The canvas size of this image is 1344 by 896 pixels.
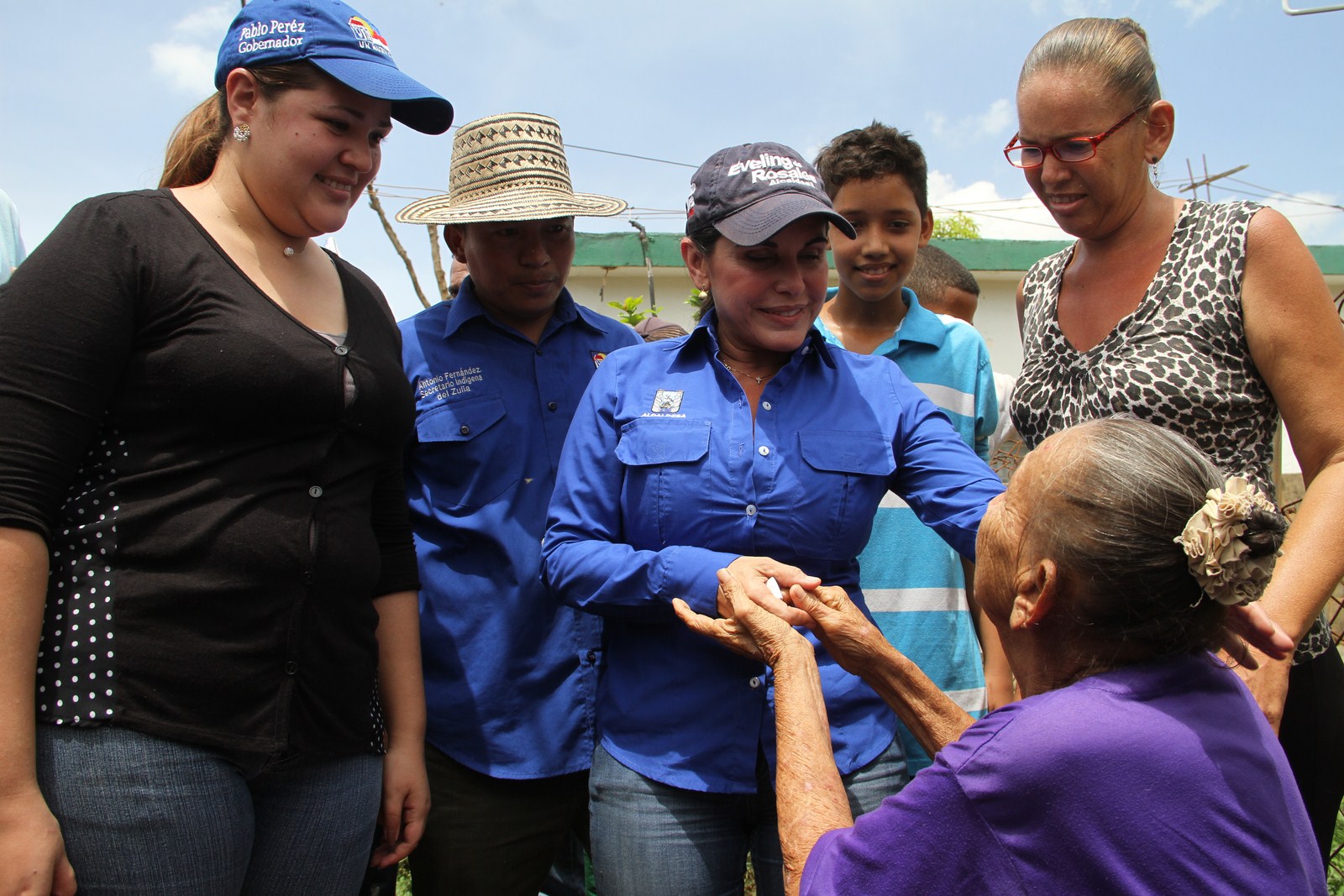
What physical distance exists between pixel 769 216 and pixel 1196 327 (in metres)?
1.00

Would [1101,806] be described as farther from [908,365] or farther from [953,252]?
[953,252]

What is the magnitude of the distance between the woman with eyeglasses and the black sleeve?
2055mm

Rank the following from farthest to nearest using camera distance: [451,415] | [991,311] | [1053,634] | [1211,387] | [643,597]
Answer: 1. [991,311]
2. [451,415]
3. [1211,387]
4. [643,597]
5. [1053,634]

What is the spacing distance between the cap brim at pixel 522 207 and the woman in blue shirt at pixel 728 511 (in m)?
0.61

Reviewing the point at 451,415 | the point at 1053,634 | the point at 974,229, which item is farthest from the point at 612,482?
the point at 974,229

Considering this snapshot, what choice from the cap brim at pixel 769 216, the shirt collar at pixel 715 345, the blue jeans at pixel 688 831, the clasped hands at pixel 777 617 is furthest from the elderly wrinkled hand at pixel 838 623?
the cap brim at pixel 769 216

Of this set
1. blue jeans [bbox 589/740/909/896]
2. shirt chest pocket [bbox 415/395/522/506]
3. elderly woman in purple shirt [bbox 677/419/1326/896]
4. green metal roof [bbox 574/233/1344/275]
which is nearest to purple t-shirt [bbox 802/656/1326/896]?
elderly woman in purple shirt [bbox 677/419/1326/896]

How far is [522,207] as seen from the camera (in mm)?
2822

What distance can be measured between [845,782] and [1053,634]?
2.14 ft

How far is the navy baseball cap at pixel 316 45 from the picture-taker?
6.62 feet

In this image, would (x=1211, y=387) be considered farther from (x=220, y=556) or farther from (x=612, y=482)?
(x=220, y=556)

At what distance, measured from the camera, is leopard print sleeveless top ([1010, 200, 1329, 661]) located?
2232 millimetres

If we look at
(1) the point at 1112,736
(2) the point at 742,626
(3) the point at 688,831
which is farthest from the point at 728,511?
(1) the point at 1112,736

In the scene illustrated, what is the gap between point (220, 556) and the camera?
6.03 ft
